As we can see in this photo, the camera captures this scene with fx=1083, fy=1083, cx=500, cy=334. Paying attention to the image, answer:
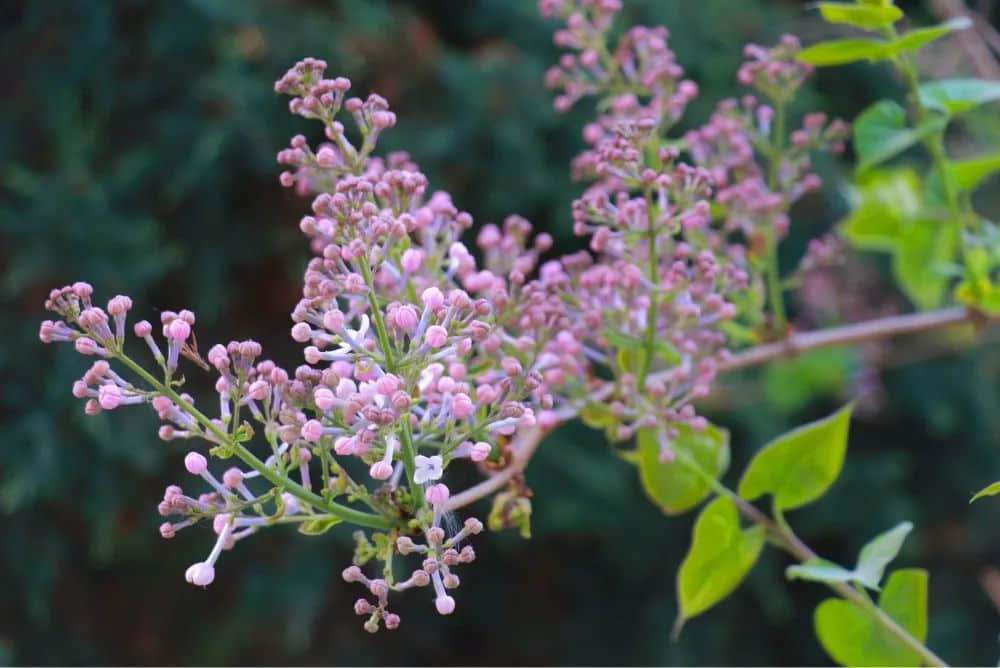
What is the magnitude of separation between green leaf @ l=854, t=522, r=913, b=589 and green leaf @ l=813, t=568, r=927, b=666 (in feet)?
0.05

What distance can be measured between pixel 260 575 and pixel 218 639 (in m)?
0.18

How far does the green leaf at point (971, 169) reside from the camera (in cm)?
53

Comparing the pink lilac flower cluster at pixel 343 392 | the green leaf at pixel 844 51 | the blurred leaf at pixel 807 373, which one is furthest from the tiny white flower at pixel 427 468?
the blurred leaf at pixel 807 373

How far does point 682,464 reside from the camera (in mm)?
451

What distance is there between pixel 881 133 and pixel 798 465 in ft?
0.63

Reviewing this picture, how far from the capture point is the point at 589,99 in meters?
1.96

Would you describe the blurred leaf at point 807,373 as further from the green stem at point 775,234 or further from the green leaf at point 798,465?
the green leaf at point 798,465

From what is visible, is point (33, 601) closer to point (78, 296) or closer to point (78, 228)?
point (78, 228)

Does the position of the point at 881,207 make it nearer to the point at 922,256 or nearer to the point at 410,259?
the point at 922,256

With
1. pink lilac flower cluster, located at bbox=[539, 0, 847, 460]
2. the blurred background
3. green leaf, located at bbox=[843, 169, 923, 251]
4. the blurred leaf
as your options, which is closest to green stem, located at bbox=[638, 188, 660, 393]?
pink lilac flower cluster, located at bbox=[539, 0, 847, 460]

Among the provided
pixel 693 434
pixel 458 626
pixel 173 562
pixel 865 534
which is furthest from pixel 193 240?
pixel 693 434

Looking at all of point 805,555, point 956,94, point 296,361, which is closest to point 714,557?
point 805,555

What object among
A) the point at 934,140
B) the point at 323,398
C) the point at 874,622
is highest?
the point at 934,140

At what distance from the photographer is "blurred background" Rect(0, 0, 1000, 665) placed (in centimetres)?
179
